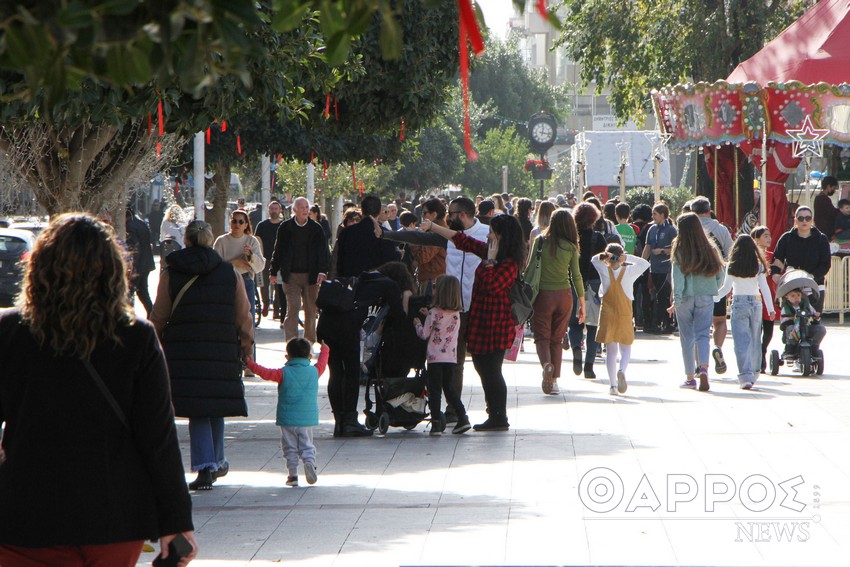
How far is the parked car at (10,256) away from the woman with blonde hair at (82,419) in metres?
16.2

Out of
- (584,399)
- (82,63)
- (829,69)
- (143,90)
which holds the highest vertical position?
(829,69)

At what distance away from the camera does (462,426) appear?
961 centimetres

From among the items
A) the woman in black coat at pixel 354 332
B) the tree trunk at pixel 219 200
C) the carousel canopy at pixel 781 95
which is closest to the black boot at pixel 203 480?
the woman in black coat at pixel 354 332

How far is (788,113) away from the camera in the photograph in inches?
803

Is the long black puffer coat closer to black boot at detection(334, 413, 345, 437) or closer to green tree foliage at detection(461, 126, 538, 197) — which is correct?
black boot at detection(334, 413, 345, 437)

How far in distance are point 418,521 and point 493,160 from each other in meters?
52.4

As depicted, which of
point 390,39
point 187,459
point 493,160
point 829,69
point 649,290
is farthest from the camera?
point 493,160

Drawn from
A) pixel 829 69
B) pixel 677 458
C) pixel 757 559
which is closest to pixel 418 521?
pixel 757 559

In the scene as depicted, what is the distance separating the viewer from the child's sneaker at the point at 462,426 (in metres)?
9.61

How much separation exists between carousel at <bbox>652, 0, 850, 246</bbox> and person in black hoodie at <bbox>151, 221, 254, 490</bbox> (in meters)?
14.2

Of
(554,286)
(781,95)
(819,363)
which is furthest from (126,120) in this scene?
(781,95)

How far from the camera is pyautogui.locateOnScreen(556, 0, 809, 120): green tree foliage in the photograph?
2733 centimetres

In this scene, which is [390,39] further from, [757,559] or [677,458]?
[677,458]

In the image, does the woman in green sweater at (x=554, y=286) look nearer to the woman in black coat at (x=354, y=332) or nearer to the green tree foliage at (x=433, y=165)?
the woman in black coat at (x=354, y=332)
